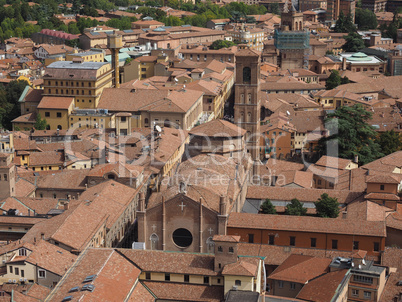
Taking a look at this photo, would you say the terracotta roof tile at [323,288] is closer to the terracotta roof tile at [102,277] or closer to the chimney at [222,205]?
the chimney at [222,205]

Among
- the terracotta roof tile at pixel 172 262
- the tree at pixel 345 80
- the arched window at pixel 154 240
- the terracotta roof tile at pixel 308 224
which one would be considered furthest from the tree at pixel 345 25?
the terracotta roof tile at pixel 172 262

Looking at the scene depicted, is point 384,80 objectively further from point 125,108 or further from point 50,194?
point 50,194

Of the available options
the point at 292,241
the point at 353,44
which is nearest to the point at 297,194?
the point at 292,241

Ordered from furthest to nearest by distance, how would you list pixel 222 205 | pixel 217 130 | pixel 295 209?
pixel 217 130 < pixel 295 209 < pixel 222 205

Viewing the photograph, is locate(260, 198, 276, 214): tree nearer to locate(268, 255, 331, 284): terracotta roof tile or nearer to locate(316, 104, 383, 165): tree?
locate(268, 255, 331, 284): terracotta roof tile

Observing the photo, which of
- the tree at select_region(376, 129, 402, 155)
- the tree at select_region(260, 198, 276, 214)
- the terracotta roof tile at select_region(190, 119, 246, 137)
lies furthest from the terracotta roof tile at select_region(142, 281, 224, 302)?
the tree at select_region(376, 129, 402, 155)

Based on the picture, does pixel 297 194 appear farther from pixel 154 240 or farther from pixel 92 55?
pixel 92 55

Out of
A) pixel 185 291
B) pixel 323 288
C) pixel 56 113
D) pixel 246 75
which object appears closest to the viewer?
pixel 185 291

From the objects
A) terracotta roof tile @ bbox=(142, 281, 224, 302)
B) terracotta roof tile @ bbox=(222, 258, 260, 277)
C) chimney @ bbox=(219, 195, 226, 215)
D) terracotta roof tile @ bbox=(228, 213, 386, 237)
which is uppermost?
chimney @ bbox=(219, 195, 226, 215)
